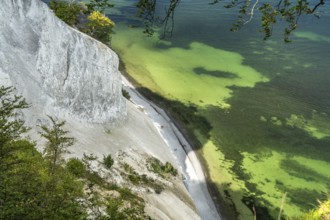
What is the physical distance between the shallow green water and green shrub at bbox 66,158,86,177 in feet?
55.7

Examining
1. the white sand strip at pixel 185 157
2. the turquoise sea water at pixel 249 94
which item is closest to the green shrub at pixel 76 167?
the white sand strip at pixel 185 157

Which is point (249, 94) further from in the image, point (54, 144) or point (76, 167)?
point (54, 144)

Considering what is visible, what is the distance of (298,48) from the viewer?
2886 inches

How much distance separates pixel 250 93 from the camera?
2194 inches

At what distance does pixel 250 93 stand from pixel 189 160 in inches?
805

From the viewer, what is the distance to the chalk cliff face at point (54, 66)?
2708 centimetres

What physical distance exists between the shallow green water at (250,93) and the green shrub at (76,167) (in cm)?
1698

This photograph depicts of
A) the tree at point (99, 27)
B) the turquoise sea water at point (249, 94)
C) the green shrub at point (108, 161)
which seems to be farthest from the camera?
the tree at point (99, 27)

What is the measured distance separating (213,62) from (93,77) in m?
35.9

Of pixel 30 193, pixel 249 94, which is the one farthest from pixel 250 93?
pixel 30 193

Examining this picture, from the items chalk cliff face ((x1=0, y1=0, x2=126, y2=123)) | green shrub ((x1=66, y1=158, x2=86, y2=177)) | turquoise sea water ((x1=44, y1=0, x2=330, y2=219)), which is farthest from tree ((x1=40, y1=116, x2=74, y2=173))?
turquoise sea water ((x1=44, y1=0, x2=330, y2=219))

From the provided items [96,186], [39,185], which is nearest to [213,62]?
[96,186]

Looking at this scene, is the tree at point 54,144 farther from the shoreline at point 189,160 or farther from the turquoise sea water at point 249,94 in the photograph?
the turquoise sea water at point 249,94

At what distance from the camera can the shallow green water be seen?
38.7 m
